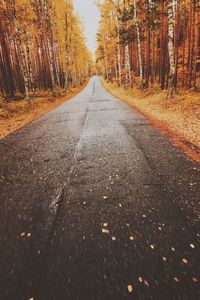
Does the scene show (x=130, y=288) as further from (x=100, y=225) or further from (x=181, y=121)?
(x=181, y=121)

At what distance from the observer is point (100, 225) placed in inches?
111

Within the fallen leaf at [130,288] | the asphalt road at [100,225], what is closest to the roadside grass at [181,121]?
the asphalt road at [100,225]

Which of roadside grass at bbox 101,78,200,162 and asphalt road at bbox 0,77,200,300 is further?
roadside grass at bbox 101,78,200,162

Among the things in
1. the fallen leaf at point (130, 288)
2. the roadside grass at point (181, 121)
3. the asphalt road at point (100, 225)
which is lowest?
the fallen leaf at point (130, 288)

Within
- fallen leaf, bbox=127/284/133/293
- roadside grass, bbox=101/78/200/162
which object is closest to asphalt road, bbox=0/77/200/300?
fallen leaf, bbox=127/284/133/293

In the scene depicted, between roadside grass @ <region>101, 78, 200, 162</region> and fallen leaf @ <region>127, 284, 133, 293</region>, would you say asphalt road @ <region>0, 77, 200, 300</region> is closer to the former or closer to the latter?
fallen leaf @ <region>127, 284, 133, 293</region>

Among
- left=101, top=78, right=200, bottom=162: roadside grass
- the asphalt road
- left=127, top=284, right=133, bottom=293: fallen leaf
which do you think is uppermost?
left=101, top=78, right=200, bottom=162: roadside grass

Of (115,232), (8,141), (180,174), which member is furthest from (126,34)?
(115,232)

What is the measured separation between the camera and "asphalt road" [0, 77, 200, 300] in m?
2.01

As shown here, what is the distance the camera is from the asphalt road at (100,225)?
201cm

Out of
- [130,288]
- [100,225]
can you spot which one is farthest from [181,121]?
[130,288]

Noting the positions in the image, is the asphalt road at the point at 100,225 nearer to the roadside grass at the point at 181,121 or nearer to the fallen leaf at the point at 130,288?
the fallen leaf at the point at 130,288

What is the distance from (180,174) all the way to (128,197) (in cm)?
138

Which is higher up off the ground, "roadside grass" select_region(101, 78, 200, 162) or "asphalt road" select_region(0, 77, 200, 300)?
"roadside grass" select_region(101, 78, 200, 162)
